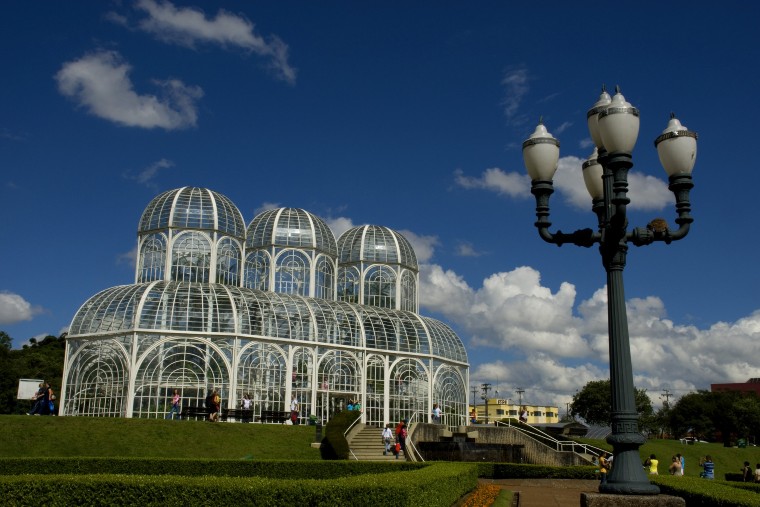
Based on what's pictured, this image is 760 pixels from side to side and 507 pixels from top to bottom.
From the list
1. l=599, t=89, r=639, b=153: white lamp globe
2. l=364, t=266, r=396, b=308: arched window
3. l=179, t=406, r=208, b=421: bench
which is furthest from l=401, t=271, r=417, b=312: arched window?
l=599, t=89, r=639, b=153: white lamp globe

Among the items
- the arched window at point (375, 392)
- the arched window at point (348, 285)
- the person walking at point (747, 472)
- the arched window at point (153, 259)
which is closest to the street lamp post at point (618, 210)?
the person walking at point (747, 472)

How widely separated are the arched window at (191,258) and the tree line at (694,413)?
41.4m

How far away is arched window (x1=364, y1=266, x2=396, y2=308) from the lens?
152 ft

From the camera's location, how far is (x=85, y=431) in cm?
2555

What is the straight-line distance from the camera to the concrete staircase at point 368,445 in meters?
30.1

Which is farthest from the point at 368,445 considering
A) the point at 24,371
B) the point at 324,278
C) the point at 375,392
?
the point at 24,371

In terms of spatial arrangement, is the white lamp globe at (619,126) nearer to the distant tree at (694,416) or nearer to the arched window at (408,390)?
the arched window at (408,390)

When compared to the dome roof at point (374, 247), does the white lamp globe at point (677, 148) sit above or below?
below

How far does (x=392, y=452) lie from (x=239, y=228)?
54.4 feet

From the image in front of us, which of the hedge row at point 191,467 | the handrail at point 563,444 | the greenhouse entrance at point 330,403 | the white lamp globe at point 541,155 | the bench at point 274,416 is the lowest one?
the hedge row at point 191,467

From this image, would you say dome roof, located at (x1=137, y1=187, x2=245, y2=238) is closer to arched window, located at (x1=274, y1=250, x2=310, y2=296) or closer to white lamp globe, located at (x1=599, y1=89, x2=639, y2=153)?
arched window, located at (x1=274, y1=250, x2=310, y2=296)

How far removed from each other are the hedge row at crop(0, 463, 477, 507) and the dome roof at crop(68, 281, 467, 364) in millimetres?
21340

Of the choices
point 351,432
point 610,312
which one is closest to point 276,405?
point 351,432

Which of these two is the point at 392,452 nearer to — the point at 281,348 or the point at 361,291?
the point at 281,348
